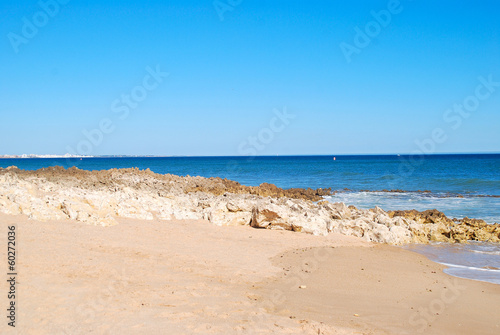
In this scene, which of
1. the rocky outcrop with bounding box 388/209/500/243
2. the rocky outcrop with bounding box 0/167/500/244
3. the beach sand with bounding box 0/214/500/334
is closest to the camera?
the beach sand with bounding box 0/214/500/334

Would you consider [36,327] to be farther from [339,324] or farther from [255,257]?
[255,257]

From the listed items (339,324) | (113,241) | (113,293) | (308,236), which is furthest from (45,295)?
(308,236)

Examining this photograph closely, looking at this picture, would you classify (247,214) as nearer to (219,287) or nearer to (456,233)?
(219,287)

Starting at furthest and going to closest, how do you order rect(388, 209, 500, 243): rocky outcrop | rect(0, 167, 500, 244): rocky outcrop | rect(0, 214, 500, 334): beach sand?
rect(388, 209, 500, 243): rocky outcrop < rect(0, 167, 500, 244): rocky outcrop < rect(0, 214, 500, 334): beach sand

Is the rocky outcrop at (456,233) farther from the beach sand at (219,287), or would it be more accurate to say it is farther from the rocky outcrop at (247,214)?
the beach sand at (219,287)

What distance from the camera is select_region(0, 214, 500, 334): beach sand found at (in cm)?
449

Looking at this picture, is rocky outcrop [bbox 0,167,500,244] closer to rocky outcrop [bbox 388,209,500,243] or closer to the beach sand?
rocky outcrop [bbox 388,209,500,243]

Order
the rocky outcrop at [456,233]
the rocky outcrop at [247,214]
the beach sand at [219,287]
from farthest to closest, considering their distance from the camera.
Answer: the rocky outcrop at [456,233] → the rocky outcrop at [247,214] → the beach sand at [219,287]

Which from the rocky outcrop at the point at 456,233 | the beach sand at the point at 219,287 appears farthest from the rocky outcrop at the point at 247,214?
the beach sand at the point at 219,287

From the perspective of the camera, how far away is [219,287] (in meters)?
5.86

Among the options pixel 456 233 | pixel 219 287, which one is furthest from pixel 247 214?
pixel 456 233

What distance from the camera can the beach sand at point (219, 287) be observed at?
449cm

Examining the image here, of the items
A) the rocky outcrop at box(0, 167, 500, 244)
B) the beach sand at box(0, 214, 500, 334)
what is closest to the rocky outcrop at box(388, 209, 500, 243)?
the rocky outcrop at box(0, 167, 500, 244)

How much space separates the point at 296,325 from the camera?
4.55 m
